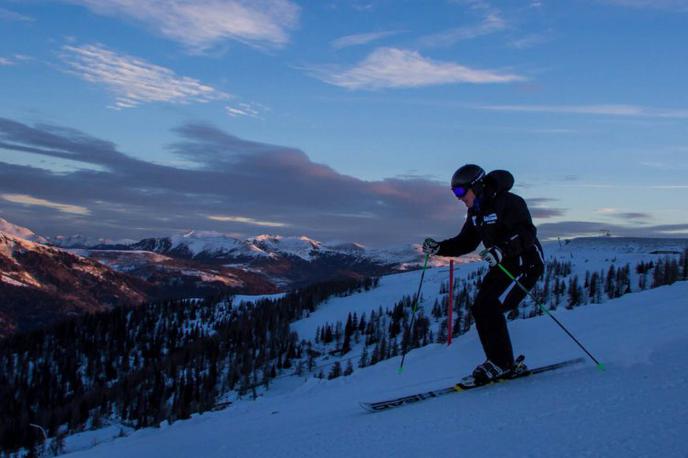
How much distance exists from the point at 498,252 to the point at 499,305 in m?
0.78

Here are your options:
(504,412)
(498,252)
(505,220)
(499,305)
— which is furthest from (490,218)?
(504,412)

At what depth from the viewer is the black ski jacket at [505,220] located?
7.85m

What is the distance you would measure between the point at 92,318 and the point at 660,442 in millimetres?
164117

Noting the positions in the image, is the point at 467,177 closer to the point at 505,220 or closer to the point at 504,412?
the point at 505,220

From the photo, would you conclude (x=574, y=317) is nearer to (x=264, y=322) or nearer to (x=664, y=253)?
(x=664, y=253)

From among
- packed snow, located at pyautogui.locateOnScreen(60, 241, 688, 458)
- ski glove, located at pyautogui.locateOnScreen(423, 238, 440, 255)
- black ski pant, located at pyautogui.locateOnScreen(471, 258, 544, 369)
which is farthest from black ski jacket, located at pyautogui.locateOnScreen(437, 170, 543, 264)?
packed snow, located at pyautogui.locateOnScreen(60, 241, 688, 458)

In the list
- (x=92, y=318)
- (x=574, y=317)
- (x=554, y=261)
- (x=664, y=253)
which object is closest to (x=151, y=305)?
(x=92, y=318)

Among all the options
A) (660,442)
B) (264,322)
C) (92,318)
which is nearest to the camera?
(660,442)

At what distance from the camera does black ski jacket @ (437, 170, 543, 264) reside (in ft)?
25.7

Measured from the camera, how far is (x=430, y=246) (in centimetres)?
990

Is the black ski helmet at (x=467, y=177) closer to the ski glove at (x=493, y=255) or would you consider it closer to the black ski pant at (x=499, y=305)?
the ski glove at (x=493, y=255)

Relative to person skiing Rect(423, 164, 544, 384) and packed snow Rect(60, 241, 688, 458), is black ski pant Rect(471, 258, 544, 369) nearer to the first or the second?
person skiing Rect(423, 164, 544, 384)

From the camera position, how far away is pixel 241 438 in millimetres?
8164

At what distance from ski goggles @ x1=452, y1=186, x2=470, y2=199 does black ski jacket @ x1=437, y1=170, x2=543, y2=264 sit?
0.77 ft
